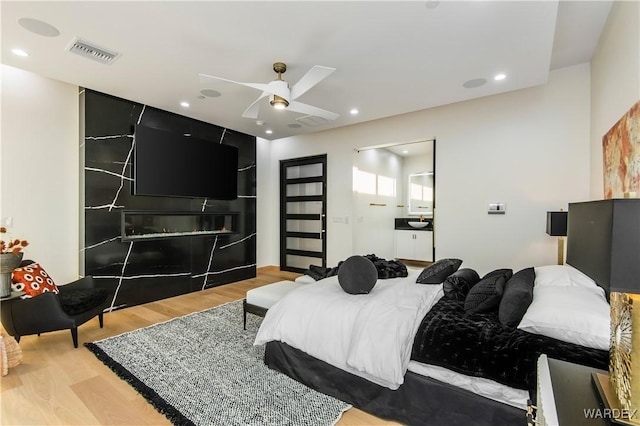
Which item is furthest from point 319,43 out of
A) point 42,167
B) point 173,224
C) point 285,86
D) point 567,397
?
point 173,224

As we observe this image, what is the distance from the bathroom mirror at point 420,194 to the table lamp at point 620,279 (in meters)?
6.62

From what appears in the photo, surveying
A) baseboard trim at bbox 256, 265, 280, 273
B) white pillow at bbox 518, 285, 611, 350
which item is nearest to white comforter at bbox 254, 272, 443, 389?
white pillow at bbox 518, 285, 611, 350

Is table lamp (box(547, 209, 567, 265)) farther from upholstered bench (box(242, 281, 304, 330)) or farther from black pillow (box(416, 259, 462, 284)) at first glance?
upholstered bench (box(242, 281, 304, 330))

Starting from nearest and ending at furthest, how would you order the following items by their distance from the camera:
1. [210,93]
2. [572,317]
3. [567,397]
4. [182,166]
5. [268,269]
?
[567,397] → [572,317] → [210,93] → [182,166] → [268,269]

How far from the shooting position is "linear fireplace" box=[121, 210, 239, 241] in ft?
14.0

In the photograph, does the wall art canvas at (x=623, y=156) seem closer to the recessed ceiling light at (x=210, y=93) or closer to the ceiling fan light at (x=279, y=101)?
the ceiling fan light at (x=279, y=101)

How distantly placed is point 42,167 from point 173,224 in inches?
68.5

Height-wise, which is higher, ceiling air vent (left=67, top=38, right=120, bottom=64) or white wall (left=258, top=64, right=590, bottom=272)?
ceiling air vent (left=67, top=38, right=120, bottom=64)

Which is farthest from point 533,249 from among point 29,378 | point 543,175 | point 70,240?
point 70,240

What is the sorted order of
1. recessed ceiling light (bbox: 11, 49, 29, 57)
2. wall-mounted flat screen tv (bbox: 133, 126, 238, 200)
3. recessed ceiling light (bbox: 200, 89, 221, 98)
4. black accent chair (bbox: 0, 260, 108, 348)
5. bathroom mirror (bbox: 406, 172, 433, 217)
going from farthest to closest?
bathroom mirror (bbox: 406, 172, 433, 217) → wall-mounted flat screen tv (bbox: 133, 126, 238, 200) → recessed ceiling light (bbox: 200, 89, 221, 98) → recessed ceiling light (bbox: 11, 49, 29, 57) → black accent chair (bbox: 0, 260, 108, 348)

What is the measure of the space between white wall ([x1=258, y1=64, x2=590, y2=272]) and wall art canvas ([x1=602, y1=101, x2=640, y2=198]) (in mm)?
943

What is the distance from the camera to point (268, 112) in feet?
14.7

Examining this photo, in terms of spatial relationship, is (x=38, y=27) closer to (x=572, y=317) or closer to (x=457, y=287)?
(x=457, y=287)

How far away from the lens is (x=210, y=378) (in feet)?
7.66
